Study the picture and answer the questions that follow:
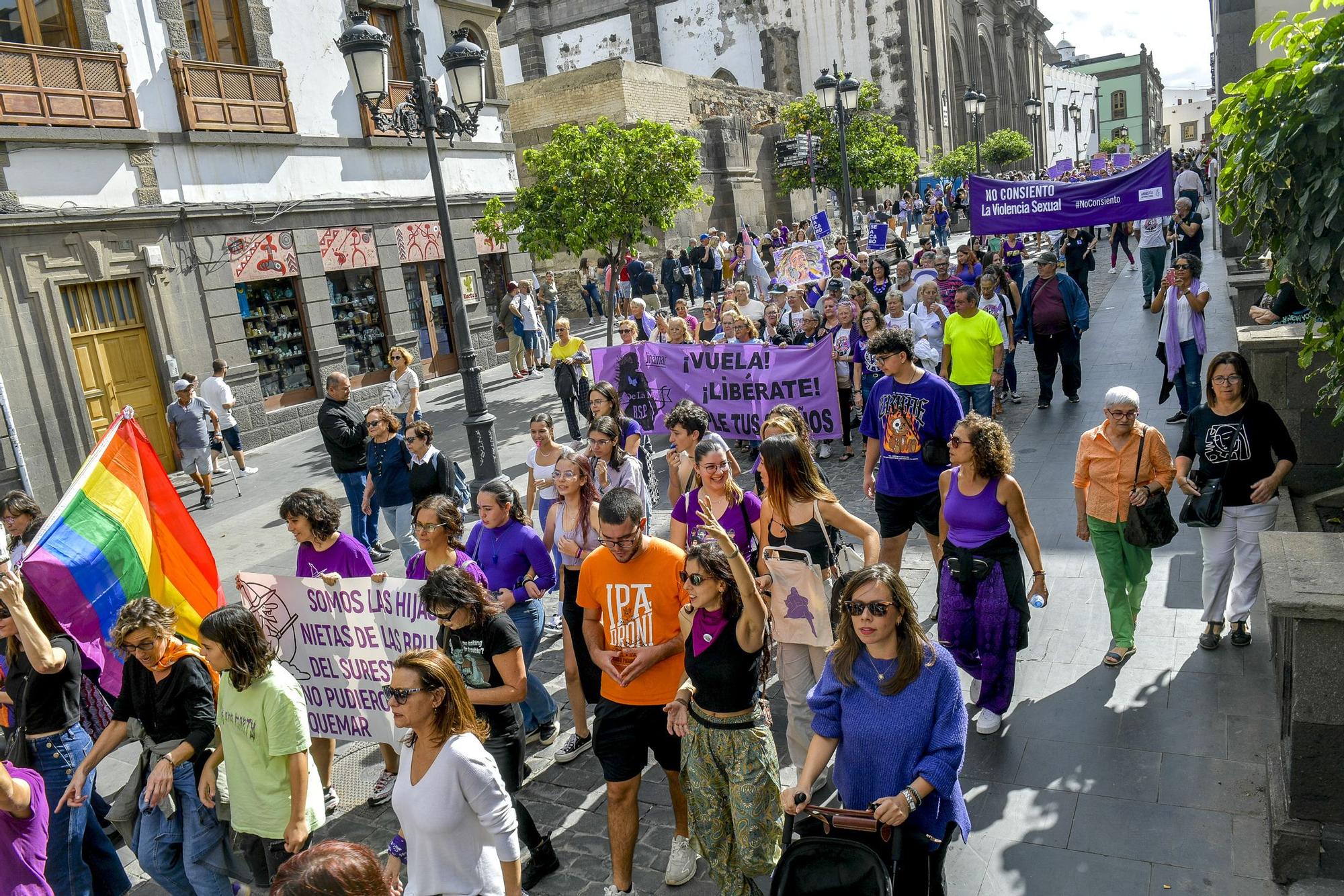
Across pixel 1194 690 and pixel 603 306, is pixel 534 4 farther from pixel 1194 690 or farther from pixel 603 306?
pixel 1194 690

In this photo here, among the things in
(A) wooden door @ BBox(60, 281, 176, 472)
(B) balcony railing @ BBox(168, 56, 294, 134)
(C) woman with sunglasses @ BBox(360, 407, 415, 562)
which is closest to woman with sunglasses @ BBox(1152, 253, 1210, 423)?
(C) woman with sunglasses @ BBox(360, 407, 415, 562)

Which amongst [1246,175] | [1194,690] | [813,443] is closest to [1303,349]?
[1246,175]

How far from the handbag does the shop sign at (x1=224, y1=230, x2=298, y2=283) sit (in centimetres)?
1498

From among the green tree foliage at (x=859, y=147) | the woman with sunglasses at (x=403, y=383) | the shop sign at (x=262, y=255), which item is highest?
the green tree foliage at (x=859, y=147)

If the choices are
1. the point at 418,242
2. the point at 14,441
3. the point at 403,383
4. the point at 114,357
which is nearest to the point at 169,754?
the point at 403,383

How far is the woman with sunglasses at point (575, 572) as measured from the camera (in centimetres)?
571

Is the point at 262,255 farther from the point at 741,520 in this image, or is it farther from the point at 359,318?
the point at 741,520

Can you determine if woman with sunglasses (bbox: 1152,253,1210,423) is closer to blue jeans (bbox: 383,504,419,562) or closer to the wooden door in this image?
blue jeans (bbox: 383,504,419,562)

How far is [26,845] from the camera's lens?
166 inches

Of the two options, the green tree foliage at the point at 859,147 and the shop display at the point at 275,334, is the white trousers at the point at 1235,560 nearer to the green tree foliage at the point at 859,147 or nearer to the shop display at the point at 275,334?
the shop display at the point at 275,334

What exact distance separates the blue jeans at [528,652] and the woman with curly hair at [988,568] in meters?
2.30

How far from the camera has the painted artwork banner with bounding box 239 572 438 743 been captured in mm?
5562

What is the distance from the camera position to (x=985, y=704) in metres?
5.43

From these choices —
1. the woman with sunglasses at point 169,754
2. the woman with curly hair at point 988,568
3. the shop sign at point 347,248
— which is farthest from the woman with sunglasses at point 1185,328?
the shop sign at point 347,248
